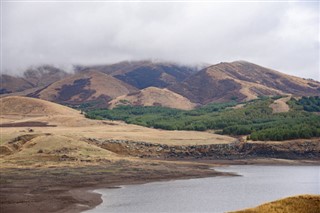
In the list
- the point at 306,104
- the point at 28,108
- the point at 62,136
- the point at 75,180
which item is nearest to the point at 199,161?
the point at 62,136

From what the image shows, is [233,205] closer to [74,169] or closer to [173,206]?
[173,206]

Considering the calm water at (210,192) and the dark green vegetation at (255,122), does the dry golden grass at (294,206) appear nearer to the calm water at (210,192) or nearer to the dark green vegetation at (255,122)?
the calm water at (210,192)

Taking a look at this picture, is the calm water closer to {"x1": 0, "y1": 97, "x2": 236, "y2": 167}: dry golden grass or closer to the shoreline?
the shoreline

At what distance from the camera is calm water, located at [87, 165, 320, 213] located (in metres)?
51.5

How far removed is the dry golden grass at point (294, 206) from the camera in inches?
835

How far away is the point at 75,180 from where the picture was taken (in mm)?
71250

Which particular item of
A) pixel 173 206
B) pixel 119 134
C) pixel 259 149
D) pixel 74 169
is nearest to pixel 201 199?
pixel 173 206

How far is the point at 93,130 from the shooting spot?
138 meters

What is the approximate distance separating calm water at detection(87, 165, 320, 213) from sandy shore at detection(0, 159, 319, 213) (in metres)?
3.22

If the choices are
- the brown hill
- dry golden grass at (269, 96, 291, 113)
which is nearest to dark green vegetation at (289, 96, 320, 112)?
dry golden grass at (269, 96, 291, 113)

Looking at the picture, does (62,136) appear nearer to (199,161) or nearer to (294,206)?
(199,161)

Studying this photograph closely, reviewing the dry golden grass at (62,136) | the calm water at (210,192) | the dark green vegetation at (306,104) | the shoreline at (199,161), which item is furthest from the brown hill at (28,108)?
the calm water at (210,192)

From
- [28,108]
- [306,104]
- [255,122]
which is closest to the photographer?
[255,122]

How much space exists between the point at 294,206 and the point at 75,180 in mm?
53129
